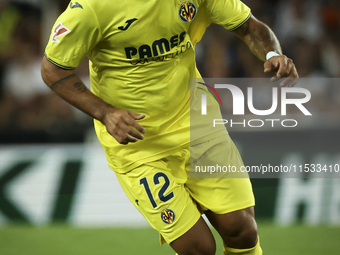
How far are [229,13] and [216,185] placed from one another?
105 centimetres

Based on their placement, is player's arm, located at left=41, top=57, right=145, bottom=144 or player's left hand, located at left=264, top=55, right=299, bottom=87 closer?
player's arm, located at left=41, top=57, right=145, bottom=144

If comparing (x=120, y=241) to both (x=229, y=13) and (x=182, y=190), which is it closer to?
(x=182, y=190)

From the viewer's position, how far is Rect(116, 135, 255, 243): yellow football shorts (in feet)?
8.50

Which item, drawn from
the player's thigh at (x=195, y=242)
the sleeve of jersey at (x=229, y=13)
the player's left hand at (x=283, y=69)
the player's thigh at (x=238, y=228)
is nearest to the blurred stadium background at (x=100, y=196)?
the player's thigh at (x=238, y=228)

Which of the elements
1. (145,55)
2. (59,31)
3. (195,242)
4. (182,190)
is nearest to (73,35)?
(59,31)

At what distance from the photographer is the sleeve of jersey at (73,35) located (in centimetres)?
227

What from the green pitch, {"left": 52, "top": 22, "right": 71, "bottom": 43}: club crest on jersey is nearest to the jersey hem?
{"left": 52, "top": 22, "right": 71, "bottom": 43}: club crest on jersey

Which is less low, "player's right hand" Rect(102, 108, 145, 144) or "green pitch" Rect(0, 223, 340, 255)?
"player's right hand" Rect(102, 108, 145, 144)

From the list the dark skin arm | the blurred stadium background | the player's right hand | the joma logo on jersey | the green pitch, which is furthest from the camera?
the blurred stadium background

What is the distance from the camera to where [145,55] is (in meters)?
2.47

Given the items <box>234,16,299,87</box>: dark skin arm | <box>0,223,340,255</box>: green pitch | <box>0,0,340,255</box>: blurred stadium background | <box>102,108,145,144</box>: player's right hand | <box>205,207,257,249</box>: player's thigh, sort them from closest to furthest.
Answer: <box>102,108,145,144</box>: player's right hand
<box>234,16,299,87</box>: dark skin arm
<box>205,207,257,249</box>: player's thigh
<box>0,223,340,255</box>: green pitch
<box>0,0,340,255</box>: blurred stadium background

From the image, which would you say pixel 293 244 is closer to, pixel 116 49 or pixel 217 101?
pixel 217 101

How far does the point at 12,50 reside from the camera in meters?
6.30

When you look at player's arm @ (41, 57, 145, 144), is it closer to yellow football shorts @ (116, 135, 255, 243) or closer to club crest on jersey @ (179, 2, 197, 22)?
yellow football shorts @ (116, 135, 255, 243)
